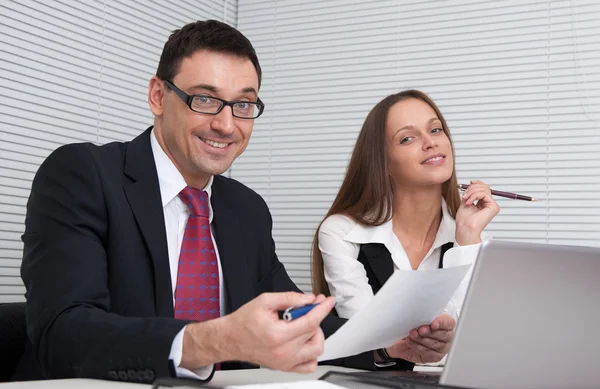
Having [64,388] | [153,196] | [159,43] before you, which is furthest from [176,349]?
[159,43]

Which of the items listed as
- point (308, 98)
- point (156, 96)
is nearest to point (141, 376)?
point (156, 96)

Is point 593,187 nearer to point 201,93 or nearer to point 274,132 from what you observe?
point 274,132

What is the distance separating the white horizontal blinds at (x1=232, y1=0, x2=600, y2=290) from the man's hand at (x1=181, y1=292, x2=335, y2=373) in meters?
2.24

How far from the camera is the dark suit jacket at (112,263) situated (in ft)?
4.08

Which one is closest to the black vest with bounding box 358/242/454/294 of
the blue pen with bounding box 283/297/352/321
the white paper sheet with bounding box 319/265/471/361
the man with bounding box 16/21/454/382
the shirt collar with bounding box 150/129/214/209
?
the man with bounding box 16/21/454/382

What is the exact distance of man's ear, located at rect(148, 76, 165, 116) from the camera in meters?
1.98

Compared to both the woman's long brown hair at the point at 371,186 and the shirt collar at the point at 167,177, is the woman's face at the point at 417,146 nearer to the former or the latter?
the woman's long brown hair at the point at 371,186

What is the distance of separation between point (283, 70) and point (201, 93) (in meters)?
1.89

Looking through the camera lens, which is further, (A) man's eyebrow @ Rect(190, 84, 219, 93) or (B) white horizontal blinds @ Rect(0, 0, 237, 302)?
(B) white horizontal blinds @ Rect(0, 0, 237, 302)

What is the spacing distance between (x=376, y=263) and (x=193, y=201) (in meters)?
0.95

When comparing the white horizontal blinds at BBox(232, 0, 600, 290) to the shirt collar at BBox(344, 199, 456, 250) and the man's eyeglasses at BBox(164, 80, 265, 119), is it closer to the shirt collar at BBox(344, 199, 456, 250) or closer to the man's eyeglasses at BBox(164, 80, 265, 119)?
the shirt collar at BBox(344, 199, 456, 250)

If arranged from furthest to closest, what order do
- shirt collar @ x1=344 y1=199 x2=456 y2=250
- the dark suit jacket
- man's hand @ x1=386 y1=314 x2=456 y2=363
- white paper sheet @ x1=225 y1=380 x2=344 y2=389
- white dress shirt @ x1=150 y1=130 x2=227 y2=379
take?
shirt collar @ x1=344 y1=199 x2=456 y2=250 → white dress shirt @ x1=150 y1=130 x2=227 y2=379 → man's hand @ x1=386 y1=314 x2=456 y2=363 → the dark suit jacket → white paper sheet @ x1=225 y1=380 x2=344 y2=389

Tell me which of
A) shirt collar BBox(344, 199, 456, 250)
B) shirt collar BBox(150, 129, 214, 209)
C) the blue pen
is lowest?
the blue pen

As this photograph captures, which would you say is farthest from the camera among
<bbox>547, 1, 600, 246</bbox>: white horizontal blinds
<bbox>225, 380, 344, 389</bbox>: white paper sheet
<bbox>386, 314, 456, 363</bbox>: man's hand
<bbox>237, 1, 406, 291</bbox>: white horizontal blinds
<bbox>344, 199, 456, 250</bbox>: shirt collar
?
<bbox>237, 1, 406, 291</bbox>: white horizontal blinds
